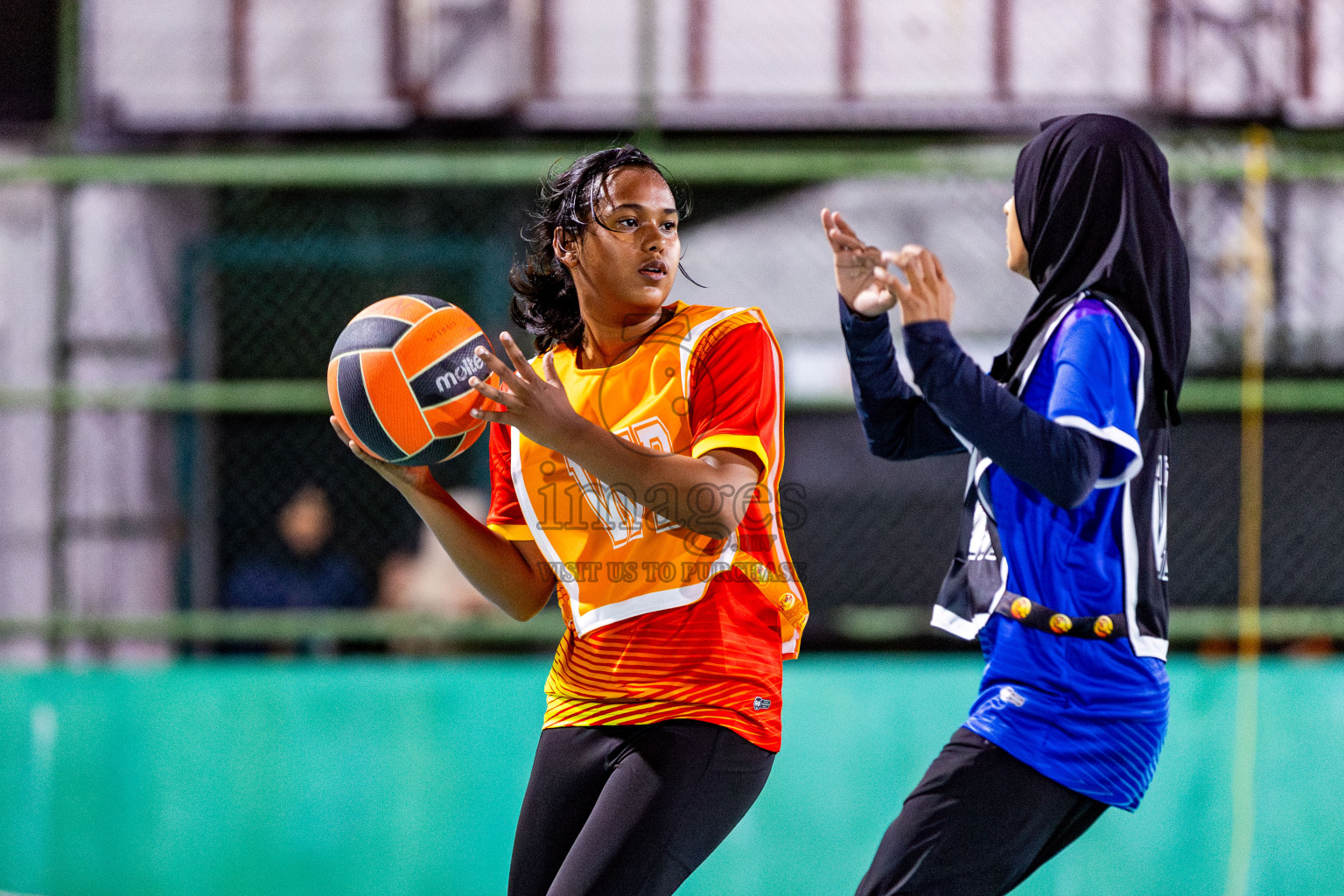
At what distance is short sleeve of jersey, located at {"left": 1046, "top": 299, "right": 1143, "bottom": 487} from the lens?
6.10ft

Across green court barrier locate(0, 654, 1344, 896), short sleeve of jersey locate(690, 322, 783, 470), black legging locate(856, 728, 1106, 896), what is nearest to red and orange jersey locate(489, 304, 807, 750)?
short sleeve of jersey locate(690, 322, 783, 470)

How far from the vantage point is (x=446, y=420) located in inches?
92.1

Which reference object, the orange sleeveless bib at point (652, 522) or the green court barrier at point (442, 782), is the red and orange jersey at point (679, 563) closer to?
the orange sleeveless bib at point (652, 522)

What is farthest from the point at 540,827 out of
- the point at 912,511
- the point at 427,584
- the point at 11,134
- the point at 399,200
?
the point at 11,134

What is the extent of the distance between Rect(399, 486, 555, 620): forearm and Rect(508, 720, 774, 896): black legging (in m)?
0.33

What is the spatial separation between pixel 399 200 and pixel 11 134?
2256 millimetres

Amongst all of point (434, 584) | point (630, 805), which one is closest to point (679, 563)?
point (630, 805)

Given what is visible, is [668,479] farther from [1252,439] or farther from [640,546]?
[1252,439]

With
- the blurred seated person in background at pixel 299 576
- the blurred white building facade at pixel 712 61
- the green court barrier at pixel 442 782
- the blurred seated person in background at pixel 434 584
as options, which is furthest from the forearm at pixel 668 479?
the blurred white building facade at pixel 712 61

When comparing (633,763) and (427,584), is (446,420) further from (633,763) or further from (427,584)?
(427,584)

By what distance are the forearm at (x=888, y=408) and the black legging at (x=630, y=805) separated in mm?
696

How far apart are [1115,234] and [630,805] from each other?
1243 mm

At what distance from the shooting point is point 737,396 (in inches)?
84.0

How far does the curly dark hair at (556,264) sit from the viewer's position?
232cm
